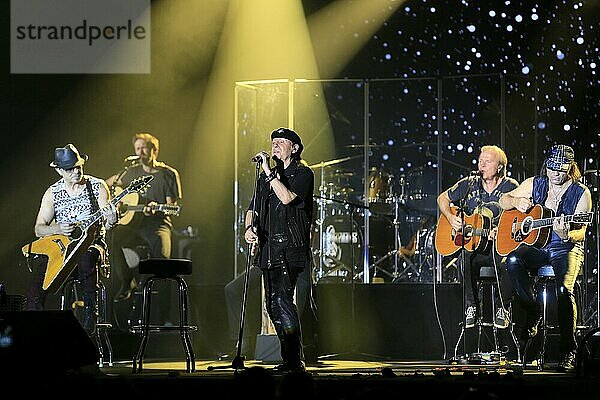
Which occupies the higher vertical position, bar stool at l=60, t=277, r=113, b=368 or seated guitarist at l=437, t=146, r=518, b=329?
seated guitarist at l=437, t=146, r=518, b=329

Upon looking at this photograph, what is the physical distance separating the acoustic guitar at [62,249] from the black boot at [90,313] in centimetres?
34

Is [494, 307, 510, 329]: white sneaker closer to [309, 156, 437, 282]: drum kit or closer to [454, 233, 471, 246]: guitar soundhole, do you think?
[454, 233, 471, 246]: guitar soundhole

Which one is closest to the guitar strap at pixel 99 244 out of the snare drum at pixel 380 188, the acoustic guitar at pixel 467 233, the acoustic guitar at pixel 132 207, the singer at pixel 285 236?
the acoustic guitar at pixel 132 207

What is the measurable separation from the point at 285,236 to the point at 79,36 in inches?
183

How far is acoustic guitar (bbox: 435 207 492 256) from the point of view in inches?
389

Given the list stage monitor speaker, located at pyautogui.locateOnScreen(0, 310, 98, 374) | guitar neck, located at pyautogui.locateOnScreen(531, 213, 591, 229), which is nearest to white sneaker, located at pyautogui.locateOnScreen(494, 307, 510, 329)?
guitar neck, located at pyautogui.locateOnScreen(531, 213, 591, 229)

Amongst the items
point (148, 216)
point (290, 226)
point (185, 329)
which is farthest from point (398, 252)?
point (290, 226)

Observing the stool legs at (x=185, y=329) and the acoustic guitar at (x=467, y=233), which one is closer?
the stool legs at (x=185, y=329)

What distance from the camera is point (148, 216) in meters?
11.3

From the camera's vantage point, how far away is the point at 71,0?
11539 mm

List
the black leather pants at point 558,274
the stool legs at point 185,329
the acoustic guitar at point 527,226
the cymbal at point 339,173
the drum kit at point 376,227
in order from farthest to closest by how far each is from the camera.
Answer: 1. the cymbal at point 339,173
2. the drum kit at point 376,227
3. the acoustic guitar at point 527,226
4. the black leather pants at point 558,274
5. the stool legs at point 185,329

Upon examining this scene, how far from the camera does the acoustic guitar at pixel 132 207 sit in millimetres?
11078

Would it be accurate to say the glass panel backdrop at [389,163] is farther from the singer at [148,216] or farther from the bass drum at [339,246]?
the singer at [148,216]

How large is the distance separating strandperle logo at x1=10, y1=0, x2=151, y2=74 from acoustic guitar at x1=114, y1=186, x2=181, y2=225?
1.55 m
